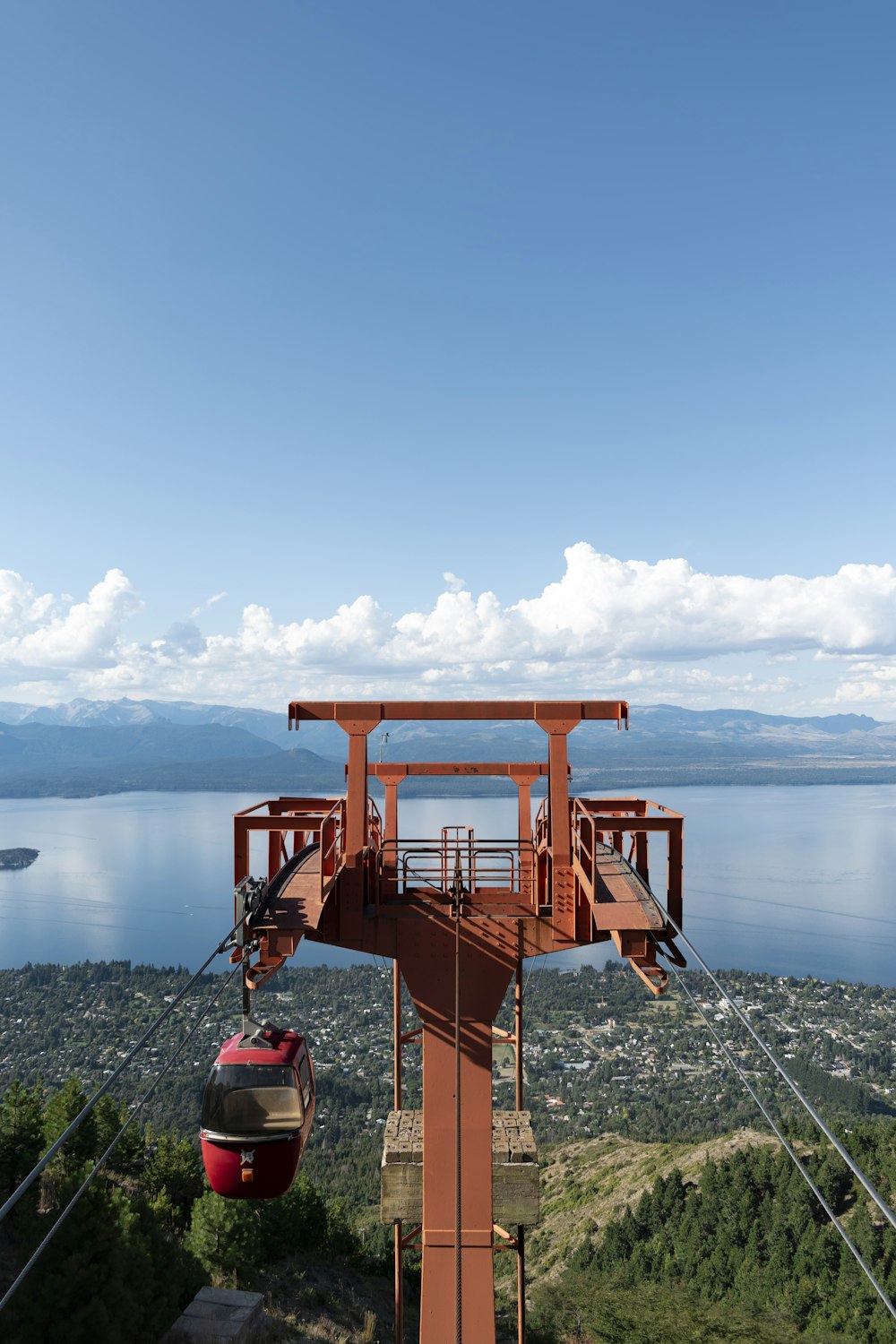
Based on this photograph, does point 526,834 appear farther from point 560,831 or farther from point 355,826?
point 355,826

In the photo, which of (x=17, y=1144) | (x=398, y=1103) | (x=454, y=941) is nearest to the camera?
(x=454, y=941)

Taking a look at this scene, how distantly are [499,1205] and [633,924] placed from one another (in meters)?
5.11

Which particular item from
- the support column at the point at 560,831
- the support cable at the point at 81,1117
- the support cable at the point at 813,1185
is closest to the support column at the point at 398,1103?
the support column at the point at 560,831

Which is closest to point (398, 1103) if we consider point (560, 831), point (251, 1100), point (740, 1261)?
point (251, 1100)

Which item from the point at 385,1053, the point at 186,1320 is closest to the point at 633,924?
the point at 186,1320

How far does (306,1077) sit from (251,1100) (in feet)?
2.98

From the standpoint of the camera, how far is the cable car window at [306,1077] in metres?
8.95

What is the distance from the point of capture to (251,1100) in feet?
27.6

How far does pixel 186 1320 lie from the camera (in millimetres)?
18297

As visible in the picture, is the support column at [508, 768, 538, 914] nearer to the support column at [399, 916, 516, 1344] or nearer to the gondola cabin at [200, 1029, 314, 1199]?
the support column at [399, 916, 516, 1344]

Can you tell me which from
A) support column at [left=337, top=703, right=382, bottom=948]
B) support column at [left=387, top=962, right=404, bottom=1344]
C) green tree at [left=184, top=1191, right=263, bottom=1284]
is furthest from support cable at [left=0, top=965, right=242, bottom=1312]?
green tree at [left=184, top=1191, right=263, bottom=1284]

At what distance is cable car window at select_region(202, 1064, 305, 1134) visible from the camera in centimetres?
841

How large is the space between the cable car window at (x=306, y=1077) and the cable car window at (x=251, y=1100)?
308mm

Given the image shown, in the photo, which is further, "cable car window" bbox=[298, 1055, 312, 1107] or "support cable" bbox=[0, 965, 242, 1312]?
"cable car window" bbox=[298, 1055, 312, 1107]
